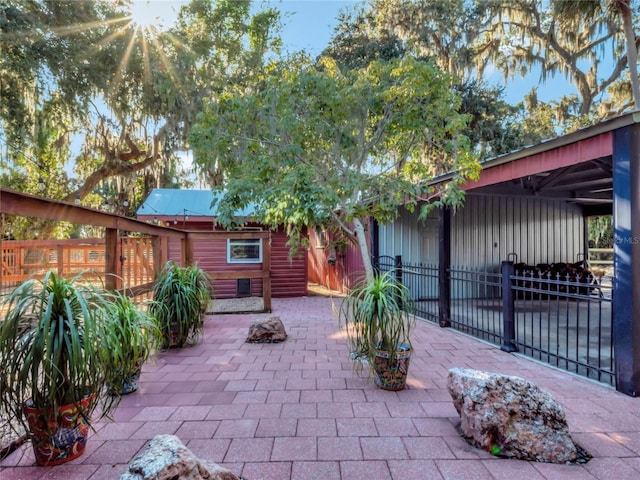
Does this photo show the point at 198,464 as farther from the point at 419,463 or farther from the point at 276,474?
the point at 419,463

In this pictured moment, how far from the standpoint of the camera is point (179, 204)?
8.96 meters

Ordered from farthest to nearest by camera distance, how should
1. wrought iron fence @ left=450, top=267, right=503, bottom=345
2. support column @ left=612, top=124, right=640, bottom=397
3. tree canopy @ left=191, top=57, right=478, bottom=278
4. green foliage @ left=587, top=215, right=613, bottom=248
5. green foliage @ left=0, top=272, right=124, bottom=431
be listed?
green foliage @ left=587, top=215, right=613, bottom=248 → wrought iron fence @ left=450, top=267, right=503, bottom=345 → tree canopy @ left=191, top=57, right=478, bottom=278 → support column @ left=612, top=124, right=640, bottom=397 → green foliage @ left=0, top=272, right=124, bottom=431

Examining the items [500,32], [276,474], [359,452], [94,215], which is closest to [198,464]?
[276,474]

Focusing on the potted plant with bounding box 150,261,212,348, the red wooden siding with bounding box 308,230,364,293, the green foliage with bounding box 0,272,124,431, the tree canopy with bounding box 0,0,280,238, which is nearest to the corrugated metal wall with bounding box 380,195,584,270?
the red wooden siding with bounding box 308,230,364,293

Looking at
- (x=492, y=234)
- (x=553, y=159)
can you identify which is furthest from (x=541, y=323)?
(x=492, y=234)

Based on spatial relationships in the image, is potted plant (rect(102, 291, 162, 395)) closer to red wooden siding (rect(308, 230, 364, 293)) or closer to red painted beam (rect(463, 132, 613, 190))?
red painted beam (rect(463, 132, 613, 190))

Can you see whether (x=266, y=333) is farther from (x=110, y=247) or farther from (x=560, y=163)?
(x=560, y=163)

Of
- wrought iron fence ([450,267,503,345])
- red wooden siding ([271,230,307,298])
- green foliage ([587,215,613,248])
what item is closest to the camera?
wrought iron fence ([450,267,503,345])

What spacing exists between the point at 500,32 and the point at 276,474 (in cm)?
1371

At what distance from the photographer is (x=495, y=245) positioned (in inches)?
328

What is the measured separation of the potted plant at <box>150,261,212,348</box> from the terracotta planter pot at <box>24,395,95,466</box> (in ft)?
6.29

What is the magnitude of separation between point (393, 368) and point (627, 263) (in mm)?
2090

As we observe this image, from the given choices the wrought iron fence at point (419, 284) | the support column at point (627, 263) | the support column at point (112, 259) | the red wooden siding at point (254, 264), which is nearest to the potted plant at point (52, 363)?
the support column at point (112, 259)

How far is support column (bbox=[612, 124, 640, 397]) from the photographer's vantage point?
2.80m
